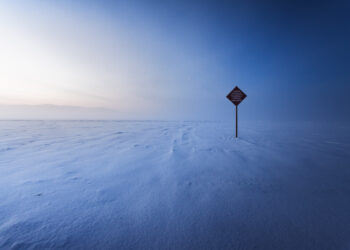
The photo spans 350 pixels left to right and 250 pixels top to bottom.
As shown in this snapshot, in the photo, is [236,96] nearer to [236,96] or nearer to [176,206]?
[236,96]

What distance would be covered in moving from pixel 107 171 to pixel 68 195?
0.65 metres

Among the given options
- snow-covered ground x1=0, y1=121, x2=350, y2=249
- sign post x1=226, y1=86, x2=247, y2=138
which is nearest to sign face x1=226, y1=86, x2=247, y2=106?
sign post x1=226, y1=86, x2=247, y2=138

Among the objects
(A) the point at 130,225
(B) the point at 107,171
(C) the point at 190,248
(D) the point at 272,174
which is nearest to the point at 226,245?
(C) the point at 190,248

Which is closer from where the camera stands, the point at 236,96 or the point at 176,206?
the point at 176,206

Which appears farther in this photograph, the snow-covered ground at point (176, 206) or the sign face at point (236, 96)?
the sign face at point (236, 96)

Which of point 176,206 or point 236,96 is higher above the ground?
point 236,96

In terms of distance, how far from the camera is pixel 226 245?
2.84 ft

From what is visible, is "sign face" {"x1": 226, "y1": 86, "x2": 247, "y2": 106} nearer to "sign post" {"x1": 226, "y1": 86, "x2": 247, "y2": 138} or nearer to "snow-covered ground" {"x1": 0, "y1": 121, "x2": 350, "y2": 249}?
"sign post" {"x1": 226, "y1": 86, "x2": 247, "y2": 138}

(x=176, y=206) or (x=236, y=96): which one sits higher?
(x=236, y=96)

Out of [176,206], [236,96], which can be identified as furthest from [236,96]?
[176,206]

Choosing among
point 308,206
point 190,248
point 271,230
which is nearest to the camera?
point 190,248

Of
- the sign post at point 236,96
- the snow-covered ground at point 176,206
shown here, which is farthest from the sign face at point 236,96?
the snow-covered ground at point 176,206

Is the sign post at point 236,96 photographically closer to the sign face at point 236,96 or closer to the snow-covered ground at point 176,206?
the sign face at point 236,96

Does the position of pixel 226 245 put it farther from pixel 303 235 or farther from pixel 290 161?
pixel 290 161
